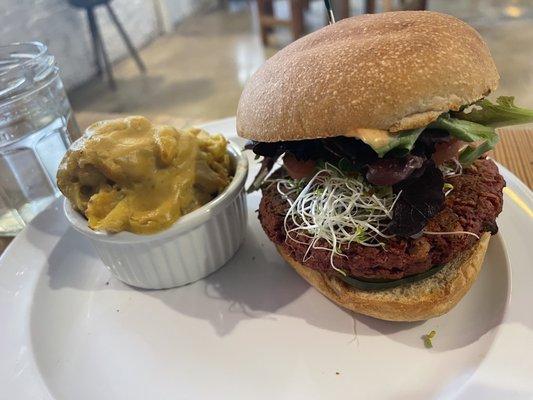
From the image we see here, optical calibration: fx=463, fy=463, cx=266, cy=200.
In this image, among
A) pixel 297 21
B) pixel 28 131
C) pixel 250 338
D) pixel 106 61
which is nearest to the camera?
pixel 250 338

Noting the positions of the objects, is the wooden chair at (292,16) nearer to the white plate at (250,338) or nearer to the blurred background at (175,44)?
the blurred background at (175,44)

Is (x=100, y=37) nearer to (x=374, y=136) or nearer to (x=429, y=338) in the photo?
(x=374, y=136)

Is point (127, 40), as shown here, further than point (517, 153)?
Yes

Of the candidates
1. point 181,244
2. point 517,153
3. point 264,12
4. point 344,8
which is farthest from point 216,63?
point 181,244

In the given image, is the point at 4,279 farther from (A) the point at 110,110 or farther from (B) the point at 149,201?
(A) the point at 110,110

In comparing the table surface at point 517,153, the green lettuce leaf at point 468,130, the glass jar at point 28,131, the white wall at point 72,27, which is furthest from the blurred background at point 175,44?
the green lettuce leaf at point 468,130

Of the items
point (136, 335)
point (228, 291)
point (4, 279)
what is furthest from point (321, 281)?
point (4, 279)
